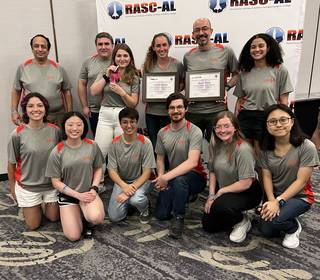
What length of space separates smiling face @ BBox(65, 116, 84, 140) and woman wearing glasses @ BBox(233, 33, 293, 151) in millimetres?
1420

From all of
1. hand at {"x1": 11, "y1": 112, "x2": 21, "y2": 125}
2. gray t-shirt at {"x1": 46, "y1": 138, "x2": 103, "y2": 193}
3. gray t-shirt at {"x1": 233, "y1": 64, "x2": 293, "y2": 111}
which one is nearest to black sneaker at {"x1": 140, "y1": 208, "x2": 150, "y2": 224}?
gray t-shirt at {"x1": 46, "y1": 138, "x2": 103, "y2": 193}

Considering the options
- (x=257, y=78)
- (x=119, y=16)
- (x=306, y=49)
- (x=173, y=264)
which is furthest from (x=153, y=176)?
(x=306, y=49)

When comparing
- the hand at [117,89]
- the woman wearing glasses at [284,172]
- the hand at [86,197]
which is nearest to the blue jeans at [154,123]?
the hand at [117,89]

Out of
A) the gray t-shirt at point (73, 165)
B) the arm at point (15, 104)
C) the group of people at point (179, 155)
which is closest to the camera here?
the group of people at point (179, 155)

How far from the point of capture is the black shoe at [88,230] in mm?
2578

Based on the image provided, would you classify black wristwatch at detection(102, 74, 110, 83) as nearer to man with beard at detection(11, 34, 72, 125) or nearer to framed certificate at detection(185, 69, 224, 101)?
man with beard at detection(11, 34, 72, 125)

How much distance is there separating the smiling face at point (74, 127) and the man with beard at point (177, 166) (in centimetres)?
67

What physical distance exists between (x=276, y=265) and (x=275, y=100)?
137 centimetres

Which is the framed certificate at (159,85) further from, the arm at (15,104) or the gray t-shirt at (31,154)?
the arm at (15,104)

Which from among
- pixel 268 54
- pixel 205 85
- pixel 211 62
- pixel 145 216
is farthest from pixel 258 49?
pixel 145 216

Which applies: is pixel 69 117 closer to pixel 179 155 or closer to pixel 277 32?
pixel 179 155

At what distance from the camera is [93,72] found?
11.1 ft

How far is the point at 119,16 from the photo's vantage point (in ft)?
12.1

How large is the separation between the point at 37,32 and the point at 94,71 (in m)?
0.92
